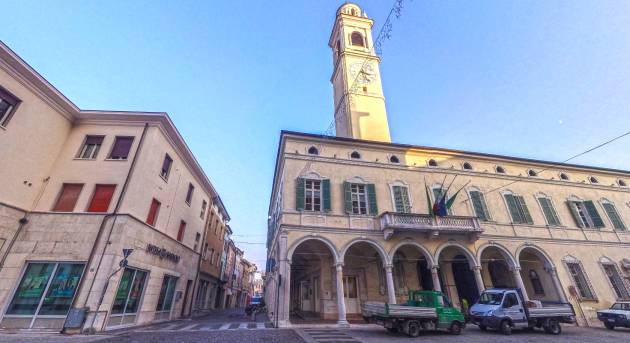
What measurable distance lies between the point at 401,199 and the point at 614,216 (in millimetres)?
18454

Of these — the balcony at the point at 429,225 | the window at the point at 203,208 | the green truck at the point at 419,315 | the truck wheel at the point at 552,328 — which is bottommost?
the truck wheel at the point at 552,328

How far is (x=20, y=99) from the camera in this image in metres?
12.5

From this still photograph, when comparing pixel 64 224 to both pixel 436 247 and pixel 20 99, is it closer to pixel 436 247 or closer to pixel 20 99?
pixel 20 99

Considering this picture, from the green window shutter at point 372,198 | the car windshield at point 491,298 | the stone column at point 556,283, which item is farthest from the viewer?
the stone column at point 556,283

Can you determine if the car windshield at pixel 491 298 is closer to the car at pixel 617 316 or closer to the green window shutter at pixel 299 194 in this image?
the car at pixel 617 316

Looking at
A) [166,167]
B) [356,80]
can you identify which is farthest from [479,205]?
[166,167]

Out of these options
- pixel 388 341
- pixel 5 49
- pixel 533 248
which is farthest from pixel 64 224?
pixel 533 248

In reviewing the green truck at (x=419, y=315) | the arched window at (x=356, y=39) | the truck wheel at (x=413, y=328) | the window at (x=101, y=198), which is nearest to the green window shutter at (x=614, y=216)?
the green truck at (x=419, y=315)

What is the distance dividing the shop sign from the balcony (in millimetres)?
13185

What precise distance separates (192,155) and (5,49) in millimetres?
9923

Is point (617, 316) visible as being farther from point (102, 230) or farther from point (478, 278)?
point (102, 230)

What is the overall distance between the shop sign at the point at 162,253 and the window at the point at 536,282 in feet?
81.8

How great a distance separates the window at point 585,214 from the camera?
20531 millimetres

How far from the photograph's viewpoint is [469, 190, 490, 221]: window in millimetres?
18831
